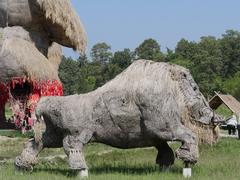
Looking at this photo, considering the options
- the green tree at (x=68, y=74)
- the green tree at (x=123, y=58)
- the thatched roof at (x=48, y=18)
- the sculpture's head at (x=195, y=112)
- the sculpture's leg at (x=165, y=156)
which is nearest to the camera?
the sculpture's head at (x=195, y=112)

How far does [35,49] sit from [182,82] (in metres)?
10.2

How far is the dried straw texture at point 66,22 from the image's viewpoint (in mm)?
16781

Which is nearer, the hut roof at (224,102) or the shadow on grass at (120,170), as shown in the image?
the shadow on grass at (120,170)

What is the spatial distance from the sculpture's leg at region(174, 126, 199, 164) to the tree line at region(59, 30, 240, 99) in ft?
141

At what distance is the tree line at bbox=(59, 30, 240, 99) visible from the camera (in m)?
53.8

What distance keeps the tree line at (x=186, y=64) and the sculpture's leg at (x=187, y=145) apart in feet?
141

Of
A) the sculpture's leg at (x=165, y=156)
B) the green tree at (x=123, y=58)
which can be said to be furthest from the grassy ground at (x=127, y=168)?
the green tree at (x=123, y=58)

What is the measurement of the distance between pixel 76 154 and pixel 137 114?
0.99 m

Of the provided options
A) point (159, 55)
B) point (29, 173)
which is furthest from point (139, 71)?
point (159, 55)

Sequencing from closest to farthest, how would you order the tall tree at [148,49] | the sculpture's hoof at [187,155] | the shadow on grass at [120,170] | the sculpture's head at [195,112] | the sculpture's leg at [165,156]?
1. the sculpture's hoof at [187,155]
2. the sculpture's head at [195,112]
3. the shadow on grass at [120,170]
4. the sculpture's leg at [165,156]
5. the tall tree at [148,49]

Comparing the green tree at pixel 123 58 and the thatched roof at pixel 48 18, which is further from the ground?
the green tree at pixel 123 58

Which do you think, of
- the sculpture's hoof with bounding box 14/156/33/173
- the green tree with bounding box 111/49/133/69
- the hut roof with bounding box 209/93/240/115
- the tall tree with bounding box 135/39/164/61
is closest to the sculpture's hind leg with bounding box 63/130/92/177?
the sculpture's hoof with bounding box 14/156/33/173

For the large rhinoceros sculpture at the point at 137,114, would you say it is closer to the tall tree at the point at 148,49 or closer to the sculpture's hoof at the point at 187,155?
the sculpture's hoof at the point at 187,155

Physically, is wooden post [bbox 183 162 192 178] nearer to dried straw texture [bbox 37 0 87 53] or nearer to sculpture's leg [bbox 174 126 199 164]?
sculpture's leg [bbox 174 126 199 164]
